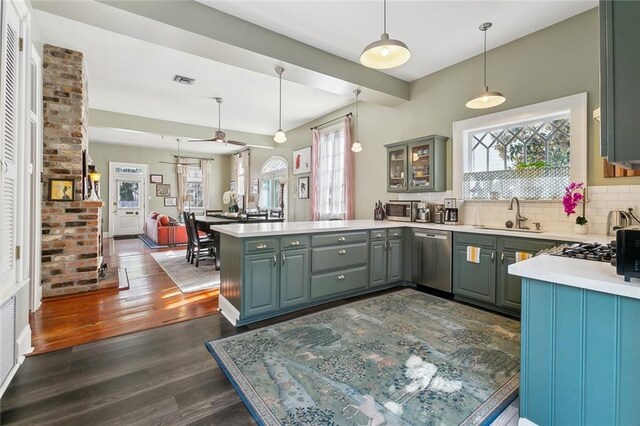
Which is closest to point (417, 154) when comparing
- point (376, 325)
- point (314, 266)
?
point (314, 266)

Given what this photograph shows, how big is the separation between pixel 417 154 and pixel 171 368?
12.9ft

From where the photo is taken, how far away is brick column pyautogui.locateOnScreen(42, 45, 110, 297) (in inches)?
145

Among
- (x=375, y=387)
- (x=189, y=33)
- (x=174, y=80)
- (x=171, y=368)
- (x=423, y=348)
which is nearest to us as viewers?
(x=375, y=387)

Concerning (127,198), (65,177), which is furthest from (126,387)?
(127,198)

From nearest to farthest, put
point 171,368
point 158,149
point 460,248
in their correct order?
point 171,368 < point 460,248 < point 158,149

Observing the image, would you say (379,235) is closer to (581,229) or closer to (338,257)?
(338,257)

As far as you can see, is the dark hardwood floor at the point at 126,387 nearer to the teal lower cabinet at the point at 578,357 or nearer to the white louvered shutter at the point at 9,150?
the white louvered shutter at the point at 9,150

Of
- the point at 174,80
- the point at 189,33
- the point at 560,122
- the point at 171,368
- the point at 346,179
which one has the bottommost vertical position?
the point at 171,368

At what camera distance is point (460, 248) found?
3566 mm

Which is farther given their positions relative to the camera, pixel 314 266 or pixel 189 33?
pixel 314 266

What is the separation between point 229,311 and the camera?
308cm

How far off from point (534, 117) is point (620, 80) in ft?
8.88

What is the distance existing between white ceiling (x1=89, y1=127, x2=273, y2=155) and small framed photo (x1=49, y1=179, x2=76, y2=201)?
396 cm

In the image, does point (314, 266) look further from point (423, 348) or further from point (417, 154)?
point (417, 154)
